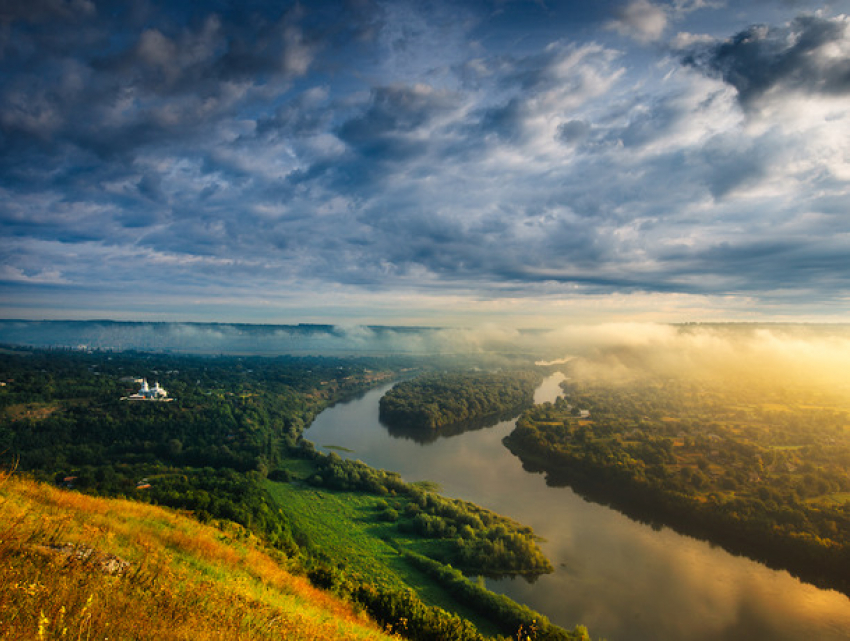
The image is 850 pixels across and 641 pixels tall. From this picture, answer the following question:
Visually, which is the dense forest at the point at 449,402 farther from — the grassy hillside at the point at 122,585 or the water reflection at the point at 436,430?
the grassy hillside at the point at 122,585

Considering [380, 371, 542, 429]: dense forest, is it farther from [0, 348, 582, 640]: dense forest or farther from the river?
the river

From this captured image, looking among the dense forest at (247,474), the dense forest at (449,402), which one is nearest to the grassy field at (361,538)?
the dense forest at (247,474)

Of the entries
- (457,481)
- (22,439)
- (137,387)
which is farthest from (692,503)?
(137,387)

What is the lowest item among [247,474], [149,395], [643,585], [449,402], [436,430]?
[436,430]

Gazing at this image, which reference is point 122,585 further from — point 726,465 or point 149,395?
point 149,395

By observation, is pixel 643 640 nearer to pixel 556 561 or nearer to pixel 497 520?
pixel 556 561

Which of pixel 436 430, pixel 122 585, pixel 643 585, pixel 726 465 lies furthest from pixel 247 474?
pixel 726 465
